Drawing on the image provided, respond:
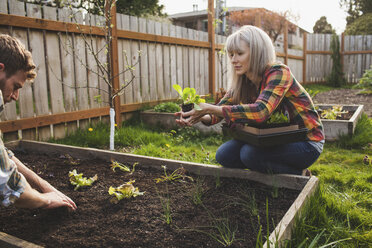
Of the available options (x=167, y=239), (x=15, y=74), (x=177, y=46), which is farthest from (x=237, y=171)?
(x=177, y=46)

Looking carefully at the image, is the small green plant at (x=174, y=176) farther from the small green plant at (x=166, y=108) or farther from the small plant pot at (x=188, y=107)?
the small green plant at (x=166, y=108)

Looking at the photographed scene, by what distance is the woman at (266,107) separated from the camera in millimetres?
2068

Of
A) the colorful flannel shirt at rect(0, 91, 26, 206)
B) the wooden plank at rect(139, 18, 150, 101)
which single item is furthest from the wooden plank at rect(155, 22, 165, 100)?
the colorful flannel shirt at rect(0, 91, 26, 206)

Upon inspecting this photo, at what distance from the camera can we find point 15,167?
1.26 meters

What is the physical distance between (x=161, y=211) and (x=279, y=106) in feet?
3.74

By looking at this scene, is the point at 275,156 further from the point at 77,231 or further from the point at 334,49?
the point at 334,49

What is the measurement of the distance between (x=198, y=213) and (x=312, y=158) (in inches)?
39.1

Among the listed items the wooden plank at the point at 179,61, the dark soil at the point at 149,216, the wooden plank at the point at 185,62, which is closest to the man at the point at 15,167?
the dark soil at the point at 149,216

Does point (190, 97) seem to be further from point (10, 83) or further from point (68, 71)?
point (68, 71)

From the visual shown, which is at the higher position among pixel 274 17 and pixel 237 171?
pixel 274 17

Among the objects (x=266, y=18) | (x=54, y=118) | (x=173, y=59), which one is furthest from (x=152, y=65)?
(x=266, y=18)

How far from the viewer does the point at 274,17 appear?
26.6 meters

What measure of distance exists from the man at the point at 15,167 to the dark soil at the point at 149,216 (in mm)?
161

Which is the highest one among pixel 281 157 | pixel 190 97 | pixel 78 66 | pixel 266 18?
pixel 266 18
